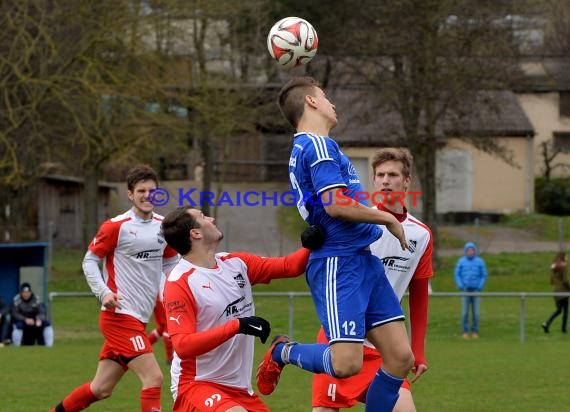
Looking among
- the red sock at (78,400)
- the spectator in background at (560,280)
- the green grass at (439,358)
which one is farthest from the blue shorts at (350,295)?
the spectator in background at (560,280)

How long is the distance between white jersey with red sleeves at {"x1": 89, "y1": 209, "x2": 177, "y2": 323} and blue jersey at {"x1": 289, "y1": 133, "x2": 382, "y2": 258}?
2802 millimetres

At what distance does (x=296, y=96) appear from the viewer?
21.2 ft

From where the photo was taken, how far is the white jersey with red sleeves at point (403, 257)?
705cm

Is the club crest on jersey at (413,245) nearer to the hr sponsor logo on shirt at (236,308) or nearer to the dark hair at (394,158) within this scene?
the dark hair at (394,158)

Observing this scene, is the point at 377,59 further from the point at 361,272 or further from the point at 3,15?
the point at 361,272

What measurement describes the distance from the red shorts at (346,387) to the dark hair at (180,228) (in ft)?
4.21

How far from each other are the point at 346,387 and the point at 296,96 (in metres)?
1.80

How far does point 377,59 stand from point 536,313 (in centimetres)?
978

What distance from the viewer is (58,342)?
66.3ft

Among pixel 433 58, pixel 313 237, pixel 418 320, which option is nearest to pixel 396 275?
pixel 418 320

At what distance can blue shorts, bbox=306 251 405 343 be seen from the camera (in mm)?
6246

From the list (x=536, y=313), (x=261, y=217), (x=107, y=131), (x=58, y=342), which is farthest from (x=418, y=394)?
(x=261, y=217)

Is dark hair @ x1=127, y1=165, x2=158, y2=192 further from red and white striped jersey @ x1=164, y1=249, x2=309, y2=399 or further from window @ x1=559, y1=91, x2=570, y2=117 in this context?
window @ x1=559, y1=91, x2=570, y2=117

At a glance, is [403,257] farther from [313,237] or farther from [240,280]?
[240,280]
